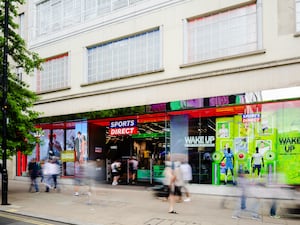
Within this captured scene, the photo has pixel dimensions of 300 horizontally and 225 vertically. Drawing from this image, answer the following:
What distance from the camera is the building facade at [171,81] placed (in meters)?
12.8

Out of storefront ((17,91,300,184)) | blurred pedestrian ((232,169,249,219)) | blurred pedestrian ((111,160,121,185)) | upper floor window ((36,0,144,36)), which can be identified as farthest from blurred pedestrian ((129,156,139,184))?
blurred pedestrian ((232,169,249,219))

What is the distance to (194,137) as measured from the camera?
1491 centimetres

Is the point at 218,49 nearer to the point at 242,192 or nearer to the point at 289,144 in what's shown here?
the point at 289,144

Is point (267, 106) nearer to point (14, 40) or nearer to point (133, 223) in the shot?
point (133, 223)

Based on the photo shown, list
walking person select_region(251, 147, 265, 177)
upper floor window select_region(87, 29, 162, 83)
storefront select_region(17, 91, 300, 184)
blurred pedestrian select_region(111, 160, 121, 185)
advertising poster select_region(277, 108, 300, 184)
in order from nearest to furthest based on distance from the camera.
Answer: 1. advertising poster select_region(277, 108, 300, 184)
2. storefront select_region(17, 91, 300, 184)
3. walking person select_region(251, 147, 265, 177)
4. upper floor window select_region(87, 29, 162, 83)
5. blurred pedestrian select_region(111, 160, 121, 185)

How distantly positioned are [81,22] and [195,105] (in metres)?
8.83

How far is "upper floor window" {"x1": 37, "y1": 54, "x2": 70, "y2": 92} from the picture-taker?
2020cm

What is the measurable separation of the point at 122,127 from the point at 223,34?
21.5ft

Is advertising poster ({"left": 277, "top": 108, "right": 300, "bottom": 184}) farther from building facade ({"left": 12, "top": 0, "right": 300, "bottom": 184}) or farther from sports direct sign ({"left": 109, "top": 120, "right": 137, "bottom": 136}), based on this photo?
sports direct sign ({"left": 109, "top": 120, "right": 137, "bottom": 136})

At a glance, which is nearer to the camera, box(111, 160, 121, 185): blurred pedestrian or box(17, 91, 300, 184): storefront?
box(17, 91, 300, 184): storefront

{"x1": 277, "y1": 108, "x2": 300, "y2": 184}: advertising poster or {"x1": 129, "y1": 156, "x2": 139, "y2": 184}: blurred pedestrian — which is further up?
{"x1": 277, "y1": 108, "x2": 300, "y2": 184}: advertising poster

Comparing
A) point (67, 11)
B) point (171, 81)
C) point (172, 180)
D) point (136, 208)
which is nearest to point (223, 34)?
point (171, 81)

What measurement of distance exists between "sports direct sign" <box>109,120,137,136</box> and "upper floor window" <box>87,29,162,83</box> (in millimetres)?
2305

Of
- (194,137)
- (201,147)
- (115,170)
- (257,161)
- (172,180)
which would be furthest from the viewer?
(115,170)
